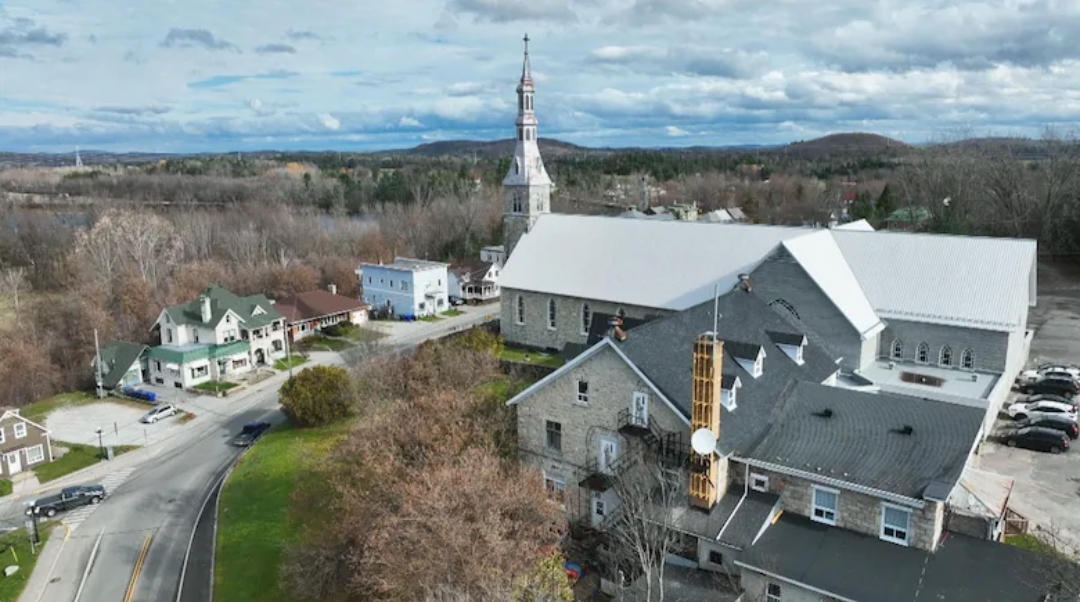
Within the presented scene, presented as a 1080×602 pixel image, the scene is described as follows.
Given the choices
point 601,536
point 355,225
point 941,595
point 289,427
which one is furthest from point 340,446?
point 355,225

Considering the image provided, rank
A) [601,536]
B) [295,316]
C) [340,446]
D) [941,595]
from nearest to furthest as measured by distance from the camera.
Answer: [941,595] → [601,536] → [340,446] → [295,316]

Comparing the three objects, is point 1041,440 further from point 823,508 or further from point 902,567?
point 902,567

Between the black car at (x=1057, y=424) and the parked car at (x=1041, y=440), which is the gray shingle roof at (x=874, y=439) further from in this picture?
the black car at (x=1057, y=424)

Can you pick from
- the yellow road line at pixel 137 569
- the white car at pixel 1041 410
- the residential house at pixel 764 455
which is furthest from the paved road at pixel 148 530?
the white car at pixel 1041 410

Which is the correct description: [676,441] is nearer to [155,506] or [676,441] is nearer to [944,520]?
[944,520]

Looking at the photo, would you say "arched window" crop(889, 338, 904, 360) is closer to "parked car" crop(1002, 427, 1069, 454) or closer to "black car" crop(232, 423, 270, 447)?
"parked car" crop(1002, 427, 1069, 454)

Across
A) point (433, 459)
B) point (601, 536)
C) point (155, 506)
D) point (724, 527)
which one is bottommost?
point (155, 506)
